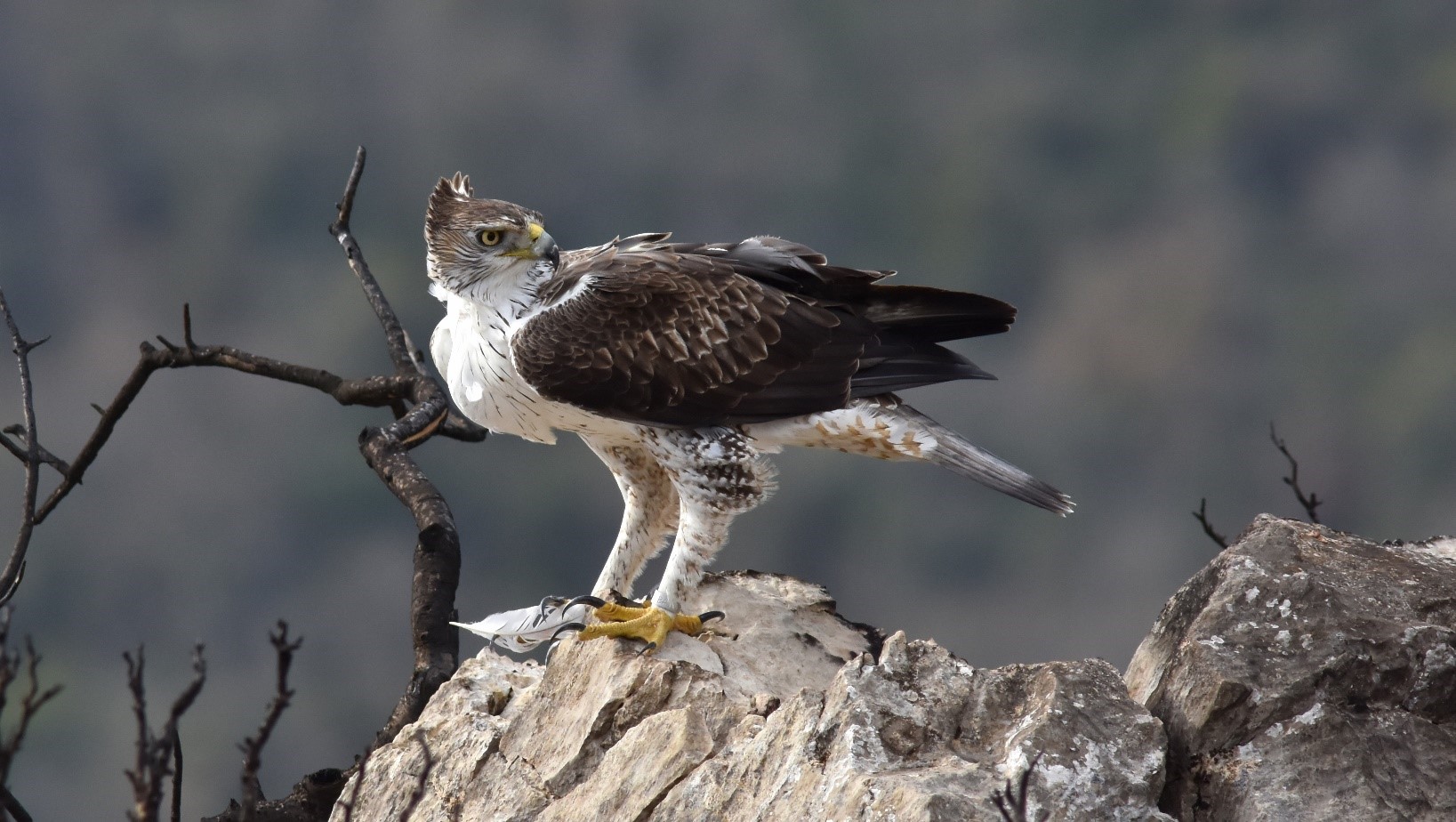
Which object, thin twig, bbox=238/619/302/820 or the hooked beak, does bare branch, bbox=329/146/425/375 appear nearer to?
the hooked beak

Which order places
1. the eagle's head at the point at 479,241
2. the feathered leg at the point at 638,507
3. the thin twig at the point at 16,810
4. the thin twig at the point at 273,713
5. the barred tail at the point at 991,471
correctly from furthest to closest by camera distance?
the feathered leg at the point at 638,507
the barred tail at the point at 991,471
the eagle's head at the point at 479,241
the thin twig at the point at 16,810
the thin twig at the point at 273,713

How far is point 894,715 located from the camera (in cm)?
360

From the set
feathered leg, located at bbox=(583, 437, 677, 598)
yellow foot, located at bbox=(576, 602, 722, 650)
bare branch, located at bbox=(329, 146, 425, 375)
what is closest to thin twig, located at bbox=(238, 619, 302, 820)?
yellow foot, located at bbox=(576, 602, 722, 650)

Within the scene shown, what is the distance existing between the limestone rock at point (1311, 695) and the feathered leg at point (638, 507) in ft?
7.47

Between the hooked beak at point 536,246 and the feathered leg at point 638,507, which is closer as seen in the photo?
the hooked beak at point 536,246

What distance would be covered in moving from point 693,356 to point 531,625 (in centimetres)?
112

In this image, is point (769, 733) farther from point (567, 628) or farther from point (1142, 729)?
point (567, 628)

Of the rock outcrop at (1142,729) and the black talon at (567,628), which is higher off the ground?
the black talon at (567,628)

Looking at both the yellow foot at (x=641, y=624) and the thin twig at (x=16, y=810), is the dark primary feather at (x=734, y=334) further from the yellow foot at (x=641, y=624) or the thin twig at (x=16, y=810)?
the thin twig at (x=16, y=810)

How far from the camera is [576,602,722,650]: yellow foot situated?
4707 mm

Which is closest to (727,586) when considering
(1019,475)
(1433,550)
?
(1019,475)

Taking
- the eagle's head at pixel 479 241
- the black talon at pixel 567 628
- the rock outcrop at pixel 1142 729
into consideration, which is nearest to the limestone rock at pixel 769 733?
the rock outcrop at pixel 1142 729

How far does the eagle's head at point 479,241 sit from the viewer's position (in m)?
4.97

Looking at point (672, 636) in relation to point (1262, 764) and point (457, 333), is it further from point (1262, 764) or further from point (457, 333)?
point (1262, 764)
